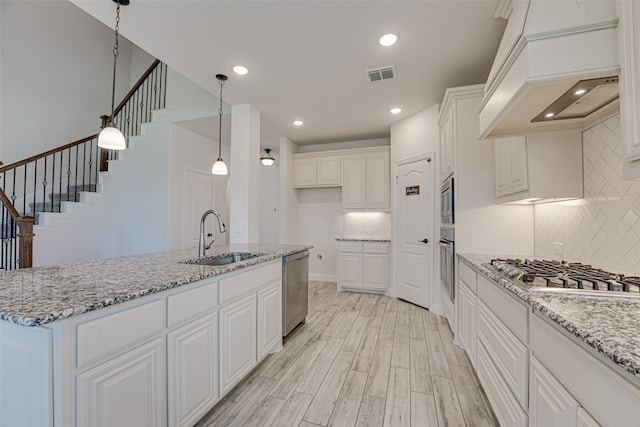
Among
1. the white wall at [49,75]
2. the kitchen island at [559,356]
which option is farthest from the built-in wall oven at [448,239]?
the white wall at [49,75]

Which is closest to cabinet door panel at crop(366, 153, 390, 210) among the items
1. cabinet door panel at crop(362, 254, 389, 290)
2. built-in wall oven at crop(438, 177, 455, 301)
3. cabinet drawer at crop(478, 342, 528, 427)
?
cabinet door panel at crop(362, 254, 389, 290)

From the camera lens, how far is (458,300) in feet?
8.45

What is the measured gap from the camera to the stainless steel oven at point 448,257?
2715mm

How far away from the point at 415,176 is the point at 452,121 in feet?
3.79

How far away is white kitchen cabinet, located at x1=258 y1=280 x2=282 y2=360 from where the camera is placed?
2217 mm

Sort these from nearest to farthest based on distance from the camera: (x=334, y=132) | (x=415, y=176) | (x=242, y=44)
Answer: (x=242, y=44) < (x=415, y=176) < (x=334, y=132)

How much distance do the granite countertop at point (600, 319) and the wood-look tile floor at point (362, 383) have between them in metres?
1.07

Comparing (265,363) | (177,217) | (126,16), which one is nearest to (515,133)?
(265,363)

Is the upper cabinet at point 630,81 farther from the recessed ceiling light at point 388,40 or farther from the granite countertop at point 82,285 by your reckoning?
the granite countertop at point 82,285

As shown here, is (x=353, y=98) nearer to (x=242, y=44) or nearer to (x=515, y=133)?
(x=242, y=44)

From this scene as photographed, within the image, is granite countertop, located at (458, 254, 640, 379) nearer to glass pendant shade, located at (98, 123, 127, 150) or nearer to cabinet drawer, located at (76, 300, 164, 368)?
cabinet drawer, located at (76, 300, 164, 368)

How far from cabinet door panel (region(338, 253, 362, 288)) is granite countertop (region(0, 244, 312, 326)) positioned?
298 centimetres

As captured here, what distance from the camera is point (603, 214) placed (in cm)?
164

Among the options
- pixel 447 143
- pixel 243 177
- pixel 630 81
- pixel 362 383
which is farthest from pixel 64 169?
pixel 630 81
